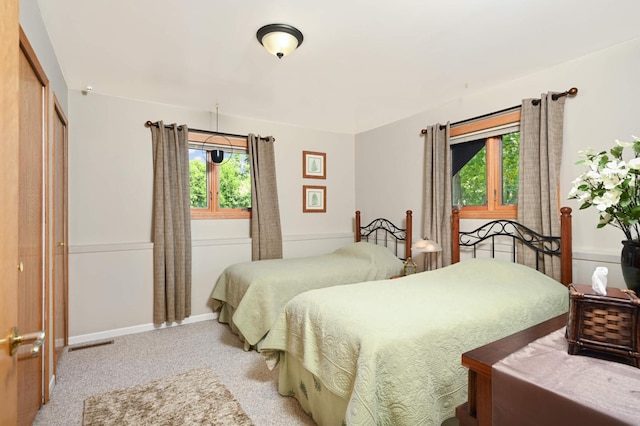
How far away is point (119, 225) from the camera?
322 centimetres

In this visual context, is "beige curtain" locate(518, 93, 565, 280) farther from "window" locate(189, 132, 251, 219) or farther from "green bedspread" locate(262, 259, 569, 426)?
"window" locate(189, 132, 251, 219)

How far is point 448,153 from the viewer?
3246mm

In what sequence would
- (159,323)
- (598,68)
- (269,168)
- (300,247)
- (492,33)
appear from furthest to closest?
(300,247) < (269,168) < (159,323) < (598,68) < (492,33)

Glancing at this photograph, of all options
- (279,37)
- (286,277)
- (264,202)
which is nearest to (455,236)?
(286,277)

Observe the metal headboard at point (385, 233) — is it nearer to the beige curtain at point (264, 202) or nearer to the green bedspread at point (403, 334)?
the beige curtain at point (264, 202)

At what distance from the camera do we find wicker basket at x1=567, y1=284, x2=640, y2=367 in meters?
1.04

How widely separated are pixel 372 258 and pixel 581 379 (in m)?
2.50

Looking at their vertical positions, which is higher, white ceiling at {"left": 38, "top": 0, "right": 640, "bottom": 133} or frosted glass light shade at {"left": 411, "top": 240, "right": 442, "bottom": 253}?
white ceiling at {"left": 38, "top": 0, "right": 640, "bottom": 133}

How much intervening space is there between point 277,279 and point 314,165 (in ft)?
6.48

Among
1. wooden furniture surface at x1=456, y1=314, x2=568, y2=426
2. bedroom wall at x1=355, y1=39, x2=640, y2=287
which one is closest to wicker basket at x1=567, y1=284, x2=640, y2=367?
wooden furniture surface at x1=456, y1=314, x2=568, y2=426

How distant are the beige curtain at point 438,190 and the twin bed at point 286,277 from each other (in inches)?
12.8

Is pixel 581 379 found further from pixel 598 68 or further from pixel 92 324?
pixel 92 324

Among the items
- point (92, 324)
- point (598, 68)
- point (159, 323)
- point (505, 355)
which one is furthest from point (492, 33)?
point (92, 324)

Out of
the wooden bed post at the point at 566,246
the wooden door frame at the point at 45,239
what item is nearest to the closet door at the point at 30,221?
the wooden door frame at the point at 45,239
